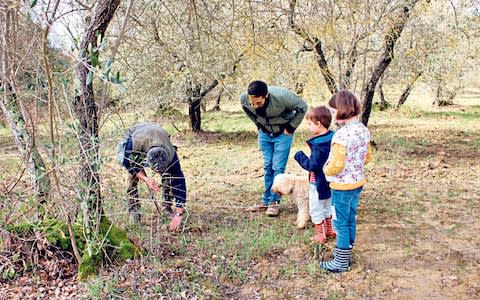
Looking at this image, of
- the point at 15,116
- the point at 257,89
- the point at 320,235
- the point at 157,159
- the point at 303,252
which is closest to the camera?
the point at 15,116

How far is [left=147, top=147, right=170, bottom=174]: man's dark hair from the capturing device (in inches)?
153

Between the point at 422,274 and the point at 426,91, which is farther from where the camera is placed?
the point at 426,91

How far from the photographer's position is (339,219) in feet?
11.9

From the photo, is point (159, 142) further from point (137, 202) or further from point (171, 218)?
point (171, 218)

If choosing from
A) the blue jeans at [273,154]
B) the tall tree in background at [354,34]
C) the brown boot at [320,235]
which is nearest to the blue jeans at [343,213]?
the brown boot at [320,235]

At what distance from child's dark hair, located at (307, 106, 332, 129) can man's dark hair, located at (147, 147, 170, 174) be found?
1.36 metres

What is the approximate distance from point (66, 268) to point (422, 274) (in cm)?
289

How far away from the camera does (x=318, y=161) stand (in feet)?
13.1

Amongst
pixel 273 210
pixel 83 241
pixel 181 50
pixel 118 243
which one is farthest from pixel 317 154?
pixel 181 50

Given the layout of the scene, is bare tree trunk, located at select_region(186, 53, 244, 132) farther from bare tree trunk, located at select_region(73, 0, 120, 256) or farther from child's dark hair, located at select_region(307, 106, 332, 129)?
bare tree trunk, located at select_region(73, 0, 120, 256)

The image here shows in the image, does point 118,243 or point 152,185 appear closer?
point 118,243

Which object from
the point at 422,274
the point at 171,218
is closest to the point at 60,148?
the point at 171,218

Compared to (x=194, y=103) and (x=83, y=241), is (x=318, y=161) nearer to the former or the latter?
(x=83, y=241)

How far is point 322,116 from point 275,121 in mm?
1091
